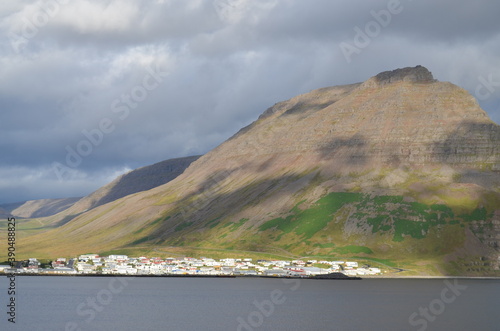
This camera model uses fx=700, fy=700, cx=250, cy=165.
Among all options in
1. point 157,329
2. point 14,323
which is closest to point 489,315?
point 157,329

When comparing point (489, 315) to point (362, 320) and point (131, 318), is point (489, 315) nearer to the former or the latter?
point (362, 320)

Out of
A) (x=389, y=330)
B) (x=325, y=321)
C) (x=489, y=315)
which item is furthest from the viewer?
(x=489, y=315)

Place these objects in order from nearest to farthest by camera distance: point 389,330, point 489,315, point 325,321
A: point 389,330, point 325,321, point 489,315

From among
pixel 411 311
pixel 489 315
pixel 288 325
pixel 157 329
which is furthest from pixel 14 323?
pixel 489 315

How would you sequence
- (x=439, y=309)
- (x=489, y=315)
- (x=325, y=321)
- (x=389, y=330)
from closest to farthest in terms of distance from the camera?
(x=389, y=330) → (x=325, y=321) → (x=489, y=315) → (x=439, y=309)

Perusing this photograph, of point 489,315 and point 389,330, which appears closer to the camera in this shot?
point 389,330

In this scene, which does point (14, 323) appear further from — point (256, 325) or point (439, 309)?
point (439, 309)

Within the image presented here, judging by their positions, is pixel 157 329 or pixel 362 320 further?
pixel 362 320

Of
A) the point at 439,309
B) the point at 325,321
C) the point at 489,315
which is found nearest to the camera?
the point at 325,321

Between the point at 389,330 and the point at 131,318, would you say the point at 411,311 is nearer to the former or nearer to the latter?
the point at 389,330
